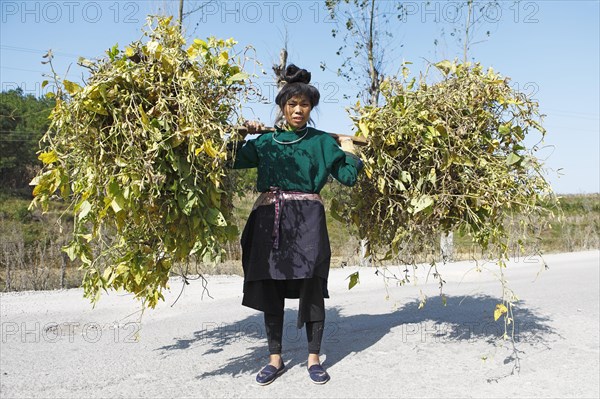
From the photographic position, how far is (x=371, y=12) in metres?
11.4

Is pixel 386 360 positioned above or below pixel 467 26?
below

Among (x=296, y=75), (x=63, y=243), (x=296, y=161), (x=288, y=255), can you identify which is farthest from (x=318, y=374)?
(x=63, y=243)

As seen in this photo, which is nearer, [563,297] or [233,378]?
[233,378]

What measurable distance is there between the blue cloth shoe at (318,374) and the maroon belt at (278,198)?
0.79m

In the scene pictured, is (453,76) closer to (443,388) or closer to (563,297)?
(443,388)

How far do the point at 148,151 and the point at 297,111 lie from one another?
1.10 meters

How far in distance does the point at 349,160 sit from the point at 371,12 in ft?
29.2

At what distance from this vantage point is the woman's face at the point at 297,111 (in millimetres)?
3400

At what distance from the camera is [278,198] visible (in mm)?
3287

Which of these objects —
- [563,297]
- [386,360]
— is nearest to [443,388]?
[386,360]

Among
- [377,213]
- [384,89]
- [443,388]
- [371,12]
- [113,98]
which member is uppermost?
[371,12]

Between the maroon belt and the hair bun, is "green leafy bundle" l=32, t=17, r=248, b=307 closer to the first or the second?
the maroon belt

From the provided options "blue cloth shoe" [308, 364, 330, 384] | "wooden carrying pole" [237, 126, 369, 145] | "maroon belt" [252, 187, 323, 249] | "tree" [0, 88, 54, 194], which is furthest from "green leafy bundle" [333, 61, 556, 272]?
"tree" [0, 88, 54, 194]

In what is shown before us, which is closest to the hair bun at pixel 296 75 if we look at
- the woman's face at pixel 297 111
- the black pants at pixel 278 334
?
the woman's face at pixel 297 111
